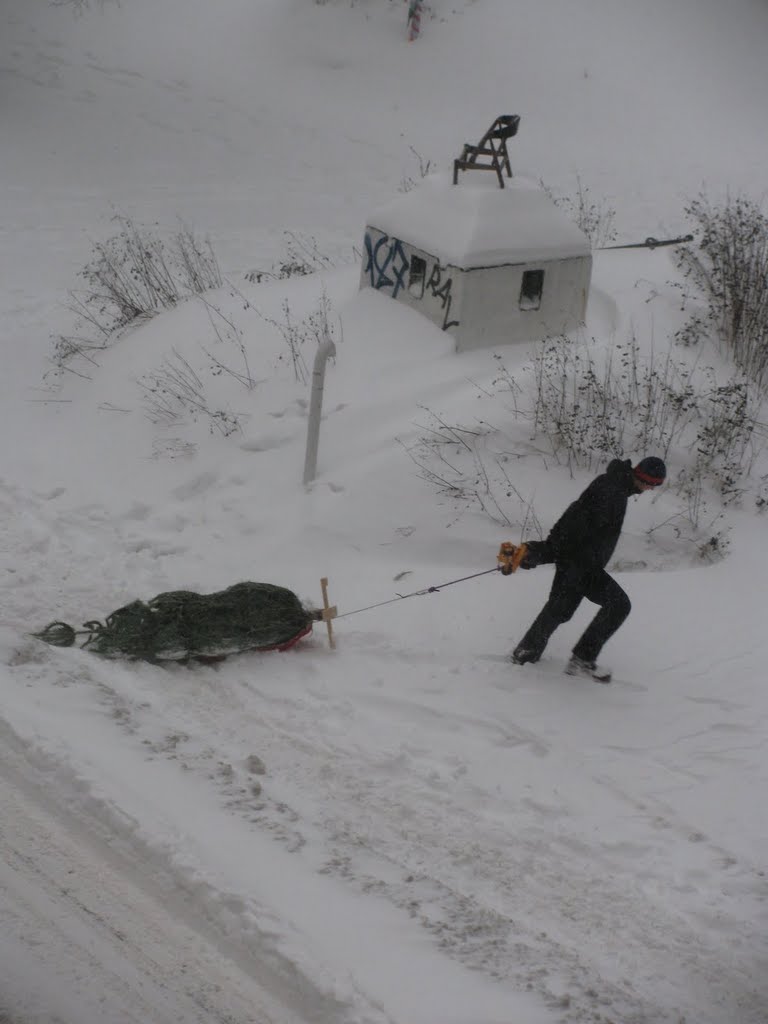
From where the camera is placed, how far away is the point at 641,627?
5.83 m

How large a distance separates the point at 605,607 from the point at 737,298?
429 centimetres

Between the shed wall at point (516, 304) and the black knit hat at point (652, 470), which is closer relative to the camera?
the black knit hat at point (652, 470)

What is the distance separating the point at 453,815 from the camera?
434 cm

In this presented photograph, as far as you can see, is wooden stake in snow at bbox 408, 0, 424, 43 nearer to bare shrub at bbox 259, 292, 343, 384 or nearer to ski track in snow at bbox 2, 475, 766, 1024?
bare shrub at bbox 259, 292, 343, 384

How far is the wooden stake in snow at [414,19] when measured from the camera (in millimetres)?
19500

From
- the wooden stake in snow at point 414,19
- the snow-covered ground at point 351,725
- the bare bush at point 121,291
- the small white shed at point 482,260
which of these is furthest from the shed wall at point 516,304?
the wooden stake in snow at point 414,19

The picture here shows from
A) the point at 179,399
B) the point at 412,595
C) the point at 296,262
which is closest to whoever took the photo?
the point at 412,595

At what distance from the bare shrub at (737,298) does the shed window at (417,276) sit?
7.60 ft

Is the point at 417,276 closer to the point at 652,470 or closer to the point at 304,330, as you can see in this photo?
the point at 304,330

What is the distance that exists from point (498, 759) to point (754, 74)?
68.0ft

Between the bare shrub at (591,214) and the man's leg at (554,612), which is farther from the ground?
the bare shrub at (591,214)

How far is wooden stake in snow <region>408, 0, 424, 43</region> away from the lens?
19.5 m

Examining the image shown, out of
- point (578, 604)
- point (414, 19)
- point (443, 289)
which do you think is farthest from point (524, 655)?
point (414, 19)

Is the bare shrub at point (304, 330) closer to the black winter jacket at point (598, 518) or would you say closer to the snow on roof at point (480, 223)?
the snow on roof at point (480, 223)
